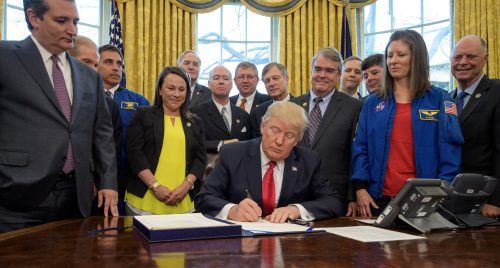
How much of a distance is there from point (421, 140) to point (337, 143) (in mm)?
618

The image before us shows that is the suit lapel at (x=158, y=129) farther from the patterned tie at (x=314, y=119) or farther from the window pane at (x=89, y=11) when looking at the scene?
the window pane at (x=89, y=11)

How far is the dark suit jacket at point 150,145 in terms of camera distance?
315 centimetres

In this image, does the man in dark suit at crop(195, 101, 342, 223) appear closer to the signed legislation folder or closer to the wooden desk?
the signed legislation folder

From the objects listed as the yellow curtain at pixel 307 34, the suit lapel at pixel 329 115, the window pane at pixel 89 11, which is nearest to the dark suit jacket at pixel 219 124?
the suit lapel at pixel 329 115

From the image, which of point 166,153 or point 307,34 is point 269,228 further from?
point 307,34

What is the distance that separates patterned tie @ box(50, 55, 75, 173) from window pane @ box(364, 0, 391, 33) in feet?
19.9

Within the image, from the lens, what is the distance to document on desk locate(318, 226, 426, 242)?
1516 mm

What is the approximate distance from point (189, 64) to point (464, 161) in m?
2.74

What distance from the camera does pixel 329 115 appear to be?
10.2 feet

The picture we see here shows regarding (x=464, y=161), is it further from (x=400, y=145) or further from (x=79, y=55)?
(x=79, y=55)

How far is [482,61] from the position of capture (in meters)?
3.09

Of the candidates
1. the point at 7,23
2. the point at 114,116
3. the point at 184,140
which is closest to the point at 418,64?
the point at 184,140

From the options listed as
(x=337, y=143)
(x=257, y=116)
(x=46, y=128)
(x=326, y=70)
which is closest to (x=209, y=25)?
(x=257, y=116)

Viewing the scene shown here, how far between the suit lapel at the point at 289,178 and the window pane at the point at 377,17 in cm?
562
